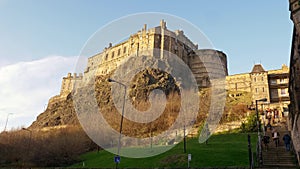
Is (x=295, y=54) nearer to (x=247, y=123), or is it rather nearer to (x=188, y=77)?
(x=247, y=123)

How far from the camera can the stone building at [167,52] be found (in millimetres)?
89125

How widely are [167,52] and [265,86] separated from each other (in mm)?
32615

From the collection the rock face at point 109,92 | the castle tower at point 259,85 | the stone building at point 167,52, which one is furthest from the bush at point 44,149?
the castle tower at point 259,85

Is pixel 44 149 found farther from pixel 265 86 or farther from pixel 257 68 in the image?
pixel 257 68

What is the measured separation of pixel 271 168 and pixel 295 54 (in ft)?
22.6

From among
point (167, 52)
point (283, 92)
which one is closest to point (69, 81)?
point (167, 52)

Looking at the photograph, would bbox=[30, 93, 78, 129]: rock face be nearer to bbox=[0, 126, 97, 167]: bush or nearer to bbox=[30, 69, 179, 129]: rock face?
bbox=[30, 69, 179, 129]: rock face

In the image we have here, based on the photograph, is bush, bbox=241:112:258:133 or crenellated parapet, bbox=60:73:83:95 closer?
bush, bbox=241:112:258:133

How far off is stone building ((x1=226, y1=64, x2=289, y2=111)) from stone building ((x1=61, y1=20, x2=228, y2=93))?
10.7m

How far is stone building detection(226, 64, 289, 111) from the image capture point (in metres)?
67.5

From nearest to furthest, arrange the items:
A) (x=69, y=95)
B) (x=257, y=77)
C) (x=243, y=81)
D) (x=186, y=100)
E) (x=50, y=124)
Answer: (x=186, y=100) < (x=257, y=77) < (x=243, y=81) < (x=50, y=124) < (x=69, y=95)

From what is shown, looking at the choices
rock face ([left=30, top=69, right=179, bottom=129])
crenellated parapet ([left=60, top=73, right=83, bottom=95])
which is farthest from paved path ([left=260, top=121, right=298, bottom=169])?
crenellated parapet ([left=60, top=73, right=83, bottom=95])

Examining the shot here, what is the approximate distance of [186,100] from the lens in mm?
58625

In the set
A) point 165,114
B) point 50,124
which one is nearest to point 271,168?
point 165,114
